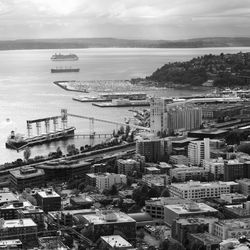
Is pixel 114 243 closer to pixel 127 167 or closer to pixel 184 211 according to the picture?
pixel 184 211

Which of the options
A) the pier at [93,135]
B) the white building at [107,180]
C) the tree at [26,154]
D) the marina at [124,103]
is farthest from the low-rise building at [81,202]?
the marina at [124,103]

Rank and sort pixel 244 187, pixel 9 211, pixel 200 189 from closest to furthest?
pixel 9 211 < pixel 200 189 < pixel 244 187

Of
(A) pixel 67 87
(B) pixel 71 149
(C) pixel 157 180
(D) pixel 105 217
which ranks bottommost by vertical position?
(A) pixel 67 87

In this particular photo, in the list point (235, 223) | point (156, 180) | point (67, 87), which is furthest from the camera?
point (67, 87)

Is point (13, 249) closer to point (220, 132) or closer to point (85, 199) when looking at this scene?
point (85, 199)

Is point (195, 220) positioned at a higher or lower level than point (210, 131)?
higher

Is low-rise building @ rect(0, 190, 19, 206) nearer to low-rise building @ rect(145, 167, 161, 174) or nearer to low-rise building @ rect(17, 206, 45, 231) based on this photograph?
low-rise building @ rect(17, 206, 45, 231)

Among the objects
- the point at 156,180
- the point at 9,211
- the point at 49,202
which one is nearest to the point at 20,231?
the point at 9,211

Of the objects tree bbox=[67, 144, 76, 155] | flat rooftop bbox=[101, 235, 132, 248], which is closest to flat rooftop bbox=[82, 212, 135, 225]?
flat rooftop bbox=[101, 235, 132, 248]

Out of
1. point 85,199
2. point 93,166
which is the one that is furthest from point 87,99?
point 85,199
